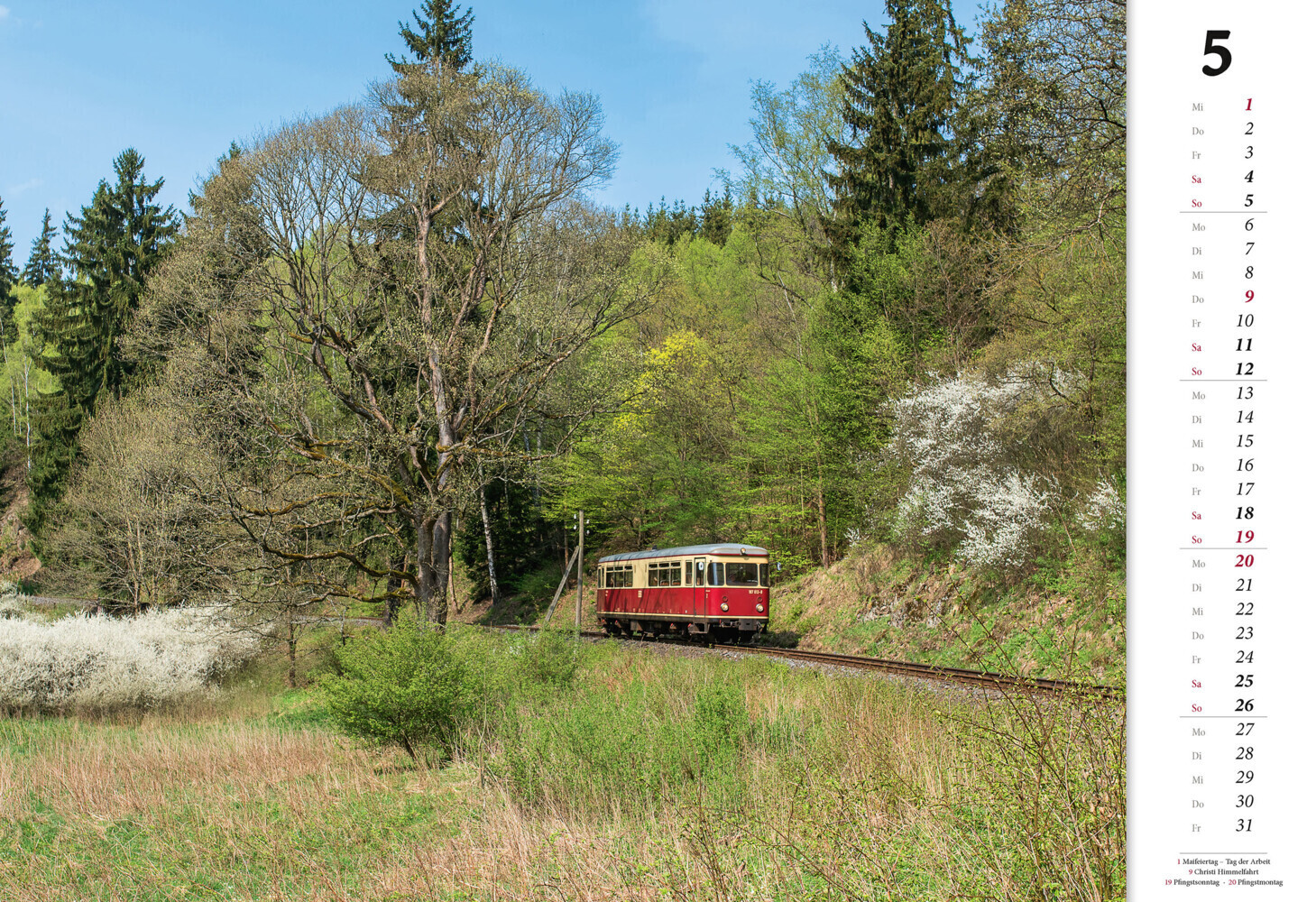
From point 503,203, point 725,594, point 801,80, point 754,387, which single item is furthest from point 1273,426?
point 801,80

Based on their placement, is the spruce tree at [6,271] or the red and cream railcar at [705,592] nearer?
the red and cream railcar at [705,592]

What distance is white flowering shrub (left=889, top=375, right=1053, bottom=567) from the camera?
52.4 ft

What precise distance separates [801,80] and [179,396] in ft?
68.4

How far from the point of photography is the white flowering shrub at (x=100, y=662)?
53.3 ft

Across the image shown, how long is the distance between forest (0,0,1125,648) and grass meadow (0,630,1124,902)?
436cm

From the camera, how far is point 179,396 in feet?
49.6

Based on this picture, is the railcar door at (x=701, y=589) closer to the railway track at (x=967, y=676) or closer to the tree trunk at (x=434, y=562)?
the railway track at (x=967, y=676)

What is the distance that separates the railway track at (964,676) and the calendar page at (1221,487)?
191 centimetres

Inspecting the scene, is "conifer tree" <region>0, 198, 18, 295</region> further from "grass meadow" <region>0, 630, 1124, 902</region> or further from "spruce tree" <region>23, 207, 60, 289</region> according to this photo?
"grass meadow" <region>0, 630, 1124, 902</region>

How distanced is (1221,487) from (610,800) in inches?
231

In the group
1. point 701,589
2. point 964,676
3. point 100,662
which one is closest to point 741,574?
point 701,589

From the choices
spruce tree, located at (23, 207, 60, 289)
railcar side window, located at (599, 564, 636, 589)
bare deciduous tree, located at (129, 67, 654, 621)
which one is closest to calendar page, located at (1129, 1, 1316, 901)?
bare deciduous tree, located at (129, 67, 654, 621)

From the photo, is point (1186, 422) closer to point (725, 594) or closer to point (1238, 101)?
point (1238, 101)

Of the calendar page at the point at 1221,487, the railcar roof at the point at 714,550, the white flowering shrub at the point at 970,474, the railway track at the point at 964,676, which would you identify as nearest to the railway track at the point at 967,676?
the railway track at the point at 964,676
